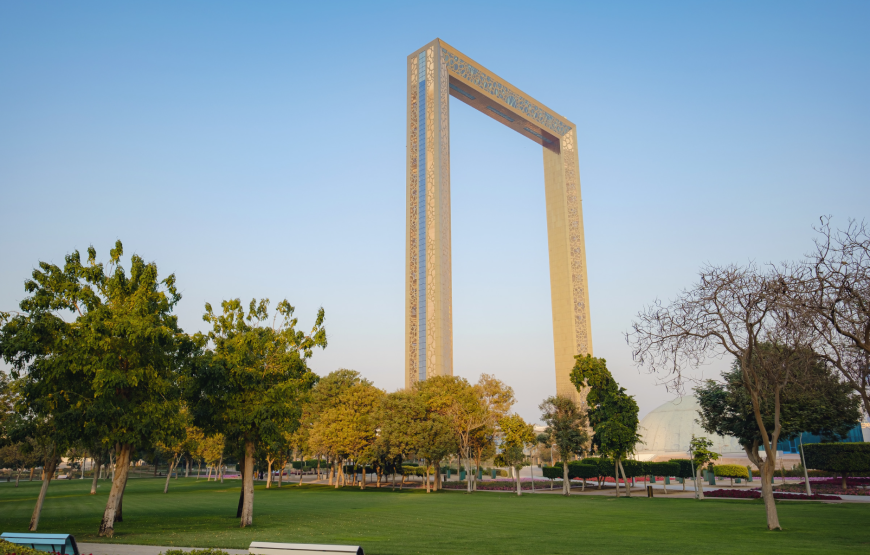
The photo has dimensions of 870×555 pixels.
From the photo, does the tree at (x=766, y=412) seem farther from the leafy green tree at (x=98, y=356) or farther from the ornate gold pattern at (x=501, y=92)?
the ornate gold pattern at (x=501, y=92)

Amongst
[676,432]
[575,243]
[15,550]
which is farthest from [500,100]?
[15,550]

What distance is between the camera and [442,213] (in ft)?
220

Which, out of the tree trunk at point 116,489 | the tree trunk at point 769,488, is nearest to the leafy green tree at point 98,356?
the tree trunk at point 116,489

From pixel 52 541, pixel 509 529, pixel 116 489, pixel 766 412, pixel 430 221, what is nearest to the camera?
pixel 52 541

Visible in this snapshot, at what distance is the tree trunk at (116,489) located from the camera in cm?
1939

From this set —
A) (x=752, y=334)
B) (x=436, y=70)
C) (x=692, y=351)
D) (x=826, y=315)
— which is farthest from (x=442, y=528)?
(x=436, y=70)

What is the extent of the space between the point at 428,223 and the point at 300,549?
5749 centimetres

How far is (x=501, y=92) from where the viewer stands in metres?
82.5

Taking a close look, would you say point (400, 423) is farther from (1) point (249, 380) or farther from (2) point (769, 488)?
(2) point (769, 488)

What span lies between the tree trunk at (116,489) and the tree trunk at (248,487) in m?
4.29

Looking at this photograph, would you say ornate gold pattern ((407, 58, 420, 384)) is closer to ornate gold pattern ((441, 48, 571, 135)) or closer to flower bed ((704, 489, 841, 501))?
ornate gold pattern ((441, 48, 571, 135))

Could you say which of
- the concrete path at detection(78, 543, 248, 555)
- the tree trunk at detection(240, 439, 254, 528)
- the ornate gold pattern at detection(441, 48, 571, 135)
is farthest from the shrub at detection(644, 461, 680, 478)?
the concrete path at detection(78, 543, 248, 555)

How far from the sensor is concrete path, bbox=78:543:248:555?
1421 centimetres

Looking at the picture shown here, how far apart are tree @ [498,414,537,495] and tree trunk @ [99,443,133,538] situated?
120 ft
